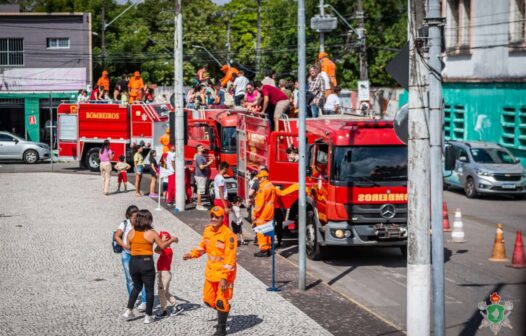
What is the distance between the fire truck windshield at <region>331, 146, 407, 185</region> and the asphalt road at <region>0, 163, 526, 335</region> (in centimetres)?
173

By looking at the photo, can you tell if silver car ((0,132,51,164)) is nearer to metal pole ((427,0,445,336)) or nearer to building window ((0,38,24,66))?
building window ((0,38,24,66))

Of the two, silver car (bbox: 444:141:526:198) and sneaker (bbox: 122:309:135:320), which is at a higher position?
silver car (bbox: 444:141:526:198)

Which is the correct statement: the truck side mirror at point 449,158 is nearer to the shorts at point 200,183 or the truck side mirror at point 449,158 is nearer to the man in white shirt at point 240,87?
the shorts at point 200,183

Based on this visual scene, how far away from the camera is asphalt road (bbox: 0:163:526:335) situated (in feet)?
47.7

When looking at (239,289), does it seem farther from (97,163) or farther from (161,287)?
(97,163)

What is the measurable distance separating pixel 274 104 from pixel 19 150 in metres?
27.4

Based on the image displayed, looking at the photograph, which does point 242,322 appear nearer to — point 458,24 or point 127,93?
point 127,93

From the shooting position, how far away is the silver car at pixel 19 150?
47.2m

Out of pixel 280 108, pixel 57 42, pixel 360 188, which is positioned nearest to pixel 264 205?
pixel 360 188

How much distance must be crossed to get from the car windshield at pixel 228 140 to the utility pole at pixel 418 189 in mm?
18302

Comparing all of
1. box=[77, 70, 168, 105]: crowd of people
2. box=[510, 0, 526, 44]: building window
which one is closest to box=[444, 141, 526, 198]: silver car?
box=[510, 0, 526, 44]: building window

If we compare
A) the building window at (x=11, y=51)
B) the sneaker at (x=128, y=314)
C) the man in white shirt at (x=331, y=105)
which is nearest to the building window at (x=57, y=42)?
the building window at (x=11, y=51)

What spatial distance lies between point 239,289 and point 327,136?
4483mm

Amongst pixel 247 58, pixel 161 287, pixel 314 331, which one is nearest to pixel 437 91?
pixel 314 331
